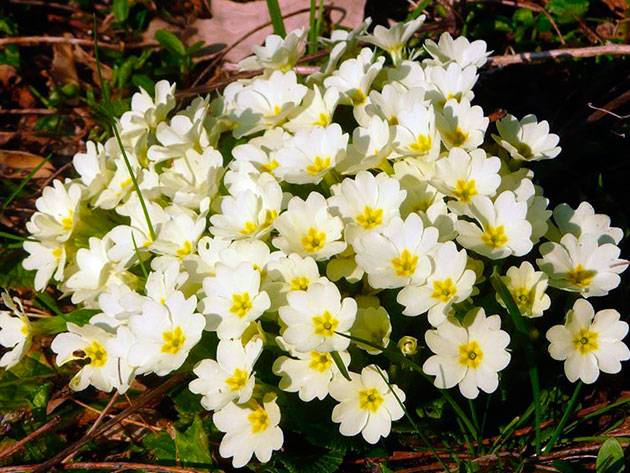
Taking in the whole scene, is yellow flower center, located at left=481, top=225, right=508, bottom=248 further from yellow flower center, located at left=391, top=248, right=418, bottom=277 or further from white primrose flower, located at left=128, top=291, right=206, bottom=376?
white primrose flower, located at left=128, top=291, right=206, bottom=376

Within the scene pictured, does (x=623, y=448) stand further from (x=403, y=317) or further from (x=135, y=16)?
(x=135, y=16)

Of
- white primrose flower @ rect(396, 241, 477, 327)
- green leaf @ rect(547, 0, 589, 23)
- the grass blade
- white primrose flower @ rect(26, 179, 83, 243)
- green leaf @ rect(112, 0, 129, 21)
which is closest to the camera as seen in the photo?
white primrose flower @ rect(396, 241, 477, 327)

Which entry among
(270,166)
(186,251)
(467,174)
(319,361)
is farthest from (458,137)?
(186,251)

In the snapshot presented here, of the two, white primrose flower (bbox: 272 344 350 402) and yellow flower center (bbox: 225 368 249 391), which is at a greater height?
yellow flower center (bbox: 225 368 249 391)

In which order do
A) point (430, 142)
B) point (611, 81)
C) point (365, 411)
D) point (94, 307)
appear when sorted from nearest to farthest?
point (365, 411)
point (430, 142)
point (94, 307)
point (611, 81)

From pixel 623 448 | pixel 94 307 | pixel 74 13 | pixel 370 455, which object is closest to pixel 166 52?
pixel 74 13

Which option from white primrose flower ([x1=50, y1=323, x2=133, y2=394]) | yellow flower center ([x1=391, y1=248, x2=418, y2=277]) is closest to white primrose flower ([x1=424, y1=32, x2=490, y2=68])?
yellow flower center ([x1=391, y1=248, x2=418, y2=277])
